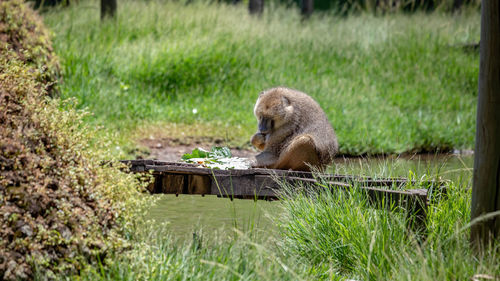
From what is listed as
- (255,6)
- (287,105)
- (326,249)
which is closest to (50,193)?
(326,249)

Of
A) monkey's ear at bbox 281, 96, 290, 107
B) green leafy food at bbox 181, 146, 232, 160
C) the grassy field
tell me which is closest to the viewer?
monkey's ear at bbox 281, 96, 290, 107

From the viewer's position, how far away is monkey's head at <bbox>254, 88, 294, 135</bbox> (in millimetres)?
5500

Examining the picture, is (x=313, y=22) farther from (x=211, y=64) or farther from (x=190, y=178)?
(x=190, y=178)

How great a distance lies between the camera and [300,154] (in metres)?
5.43

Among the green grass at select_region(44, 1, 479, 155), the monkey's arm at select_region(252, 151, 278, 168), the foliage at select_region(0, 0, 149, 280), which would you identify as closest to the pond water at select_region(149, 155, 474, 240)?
the monkey's arm at select_region(252, 151, 278, 168)

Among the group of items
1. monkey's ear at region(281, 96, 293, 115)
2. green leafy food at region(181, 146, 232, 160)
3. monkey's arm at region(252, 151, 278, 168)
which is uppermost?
monkey's ear at region(281, 96, 293, 115)

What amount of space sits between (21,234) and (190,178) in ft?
7.26

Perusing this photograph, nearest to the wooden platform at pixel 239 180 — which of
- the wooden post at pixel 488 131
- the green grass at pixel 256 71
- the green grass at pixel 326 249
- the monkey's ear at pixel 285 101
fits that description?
the green grass at pixel 326 249

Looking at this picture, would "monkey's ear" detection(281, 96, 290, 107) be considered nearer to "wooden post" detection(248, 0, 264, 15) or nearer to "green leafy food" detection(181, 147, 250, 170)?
"green leafy food" detection(181, 147, 250, 170)

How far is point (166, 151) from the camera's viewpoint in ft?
31.8

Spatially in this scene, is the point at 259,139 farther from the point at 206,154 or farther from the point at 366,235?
the point at 366,235

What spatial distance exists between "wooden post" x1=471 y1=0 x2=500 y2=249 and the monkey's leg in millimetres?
1784

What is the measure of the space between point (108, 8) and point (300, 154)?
951 cm

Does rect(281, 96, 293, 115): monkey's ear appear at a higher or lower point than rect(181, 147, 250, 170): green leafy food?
higher
